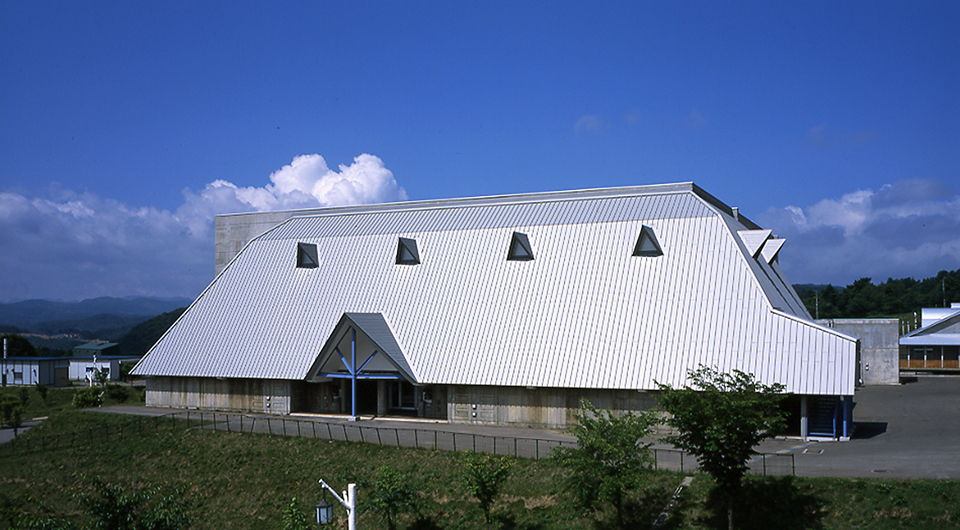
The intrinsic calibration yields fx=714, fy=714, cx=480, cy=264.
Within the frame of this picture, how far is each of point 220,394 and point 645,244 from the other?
27.7 meters

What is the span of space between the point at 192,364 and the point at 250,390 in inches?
184

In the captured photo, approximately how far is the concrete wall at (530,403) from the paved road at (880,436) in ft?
2.57

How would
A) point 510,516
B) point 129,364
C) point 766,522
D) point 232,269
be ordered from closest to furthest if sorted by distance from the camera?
point 766,522
point 510,516
point 232,269
point 129,364

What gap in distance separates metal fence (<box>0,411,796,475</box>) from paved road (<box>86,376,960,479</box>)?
598mm

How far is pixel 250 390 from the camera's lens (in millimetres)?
44188

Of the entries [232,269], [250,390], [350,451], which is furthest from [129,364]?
[350,451]

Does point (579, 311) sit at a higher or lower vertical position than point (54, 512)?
higher

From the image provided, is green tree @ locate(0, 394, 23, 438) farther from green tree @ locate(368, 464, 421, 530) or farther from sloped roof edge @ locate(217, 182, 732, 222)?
green tree @ locate(368, 464, 421, 530)

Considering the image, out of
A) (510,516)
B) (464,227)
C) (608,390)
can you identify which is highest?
(464,227)

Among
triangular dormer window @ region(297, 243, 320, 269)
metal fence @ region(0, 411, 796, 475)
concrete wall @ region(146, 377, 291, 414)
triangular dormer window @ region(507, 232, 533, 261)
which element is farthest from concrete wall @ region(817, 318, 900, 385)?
concrete wall @ region(146, 377, 291, 414)

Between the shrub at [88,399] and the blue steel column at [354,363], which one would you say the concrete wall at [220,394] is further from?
the shrub at [88,399]

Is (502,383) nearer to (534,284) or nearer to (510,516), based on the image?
(534,284)

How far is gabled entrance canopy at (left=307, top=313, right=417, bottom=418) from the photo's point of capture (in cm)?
4009

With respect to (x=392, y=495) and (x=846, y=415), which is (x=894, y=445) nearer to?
(x=846, y=415)
